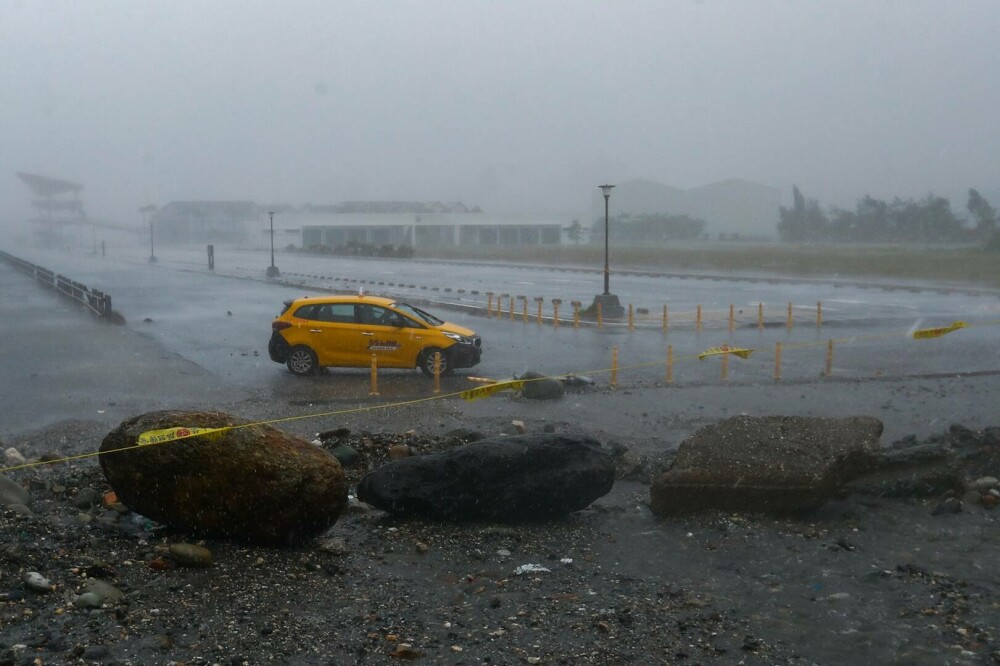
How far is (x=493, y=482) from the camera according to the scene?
29.8 feet

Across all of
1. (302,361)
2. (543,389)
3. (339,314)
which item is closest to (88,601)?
(543,389)

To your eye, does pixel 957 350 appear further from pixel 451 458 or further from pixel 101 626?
pixel 101 626

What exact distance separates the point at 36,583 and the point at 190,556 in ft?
3.50

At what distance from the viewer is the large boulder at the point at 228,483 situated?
7875mm

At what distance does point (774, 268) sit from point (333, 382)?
170 feet

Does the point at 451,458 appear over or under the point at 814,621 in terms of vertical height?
over

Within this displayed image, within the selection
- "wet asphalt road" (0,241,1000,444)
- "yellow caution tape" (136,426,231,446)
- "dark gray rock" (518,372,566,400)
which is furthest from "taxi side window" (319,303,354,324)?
"yellow caution tape" (136,426,231,446)

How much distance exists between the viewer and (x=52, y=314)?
3362cm

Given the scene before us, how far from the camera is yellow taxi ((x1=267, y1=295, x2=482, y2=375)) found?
18609mm

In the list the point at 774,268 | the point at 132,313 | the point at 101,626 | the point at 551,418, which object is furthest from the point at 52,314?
the point at 774,268

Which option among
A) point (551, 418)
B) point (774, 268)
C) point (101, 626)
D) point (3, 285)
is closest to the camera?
point (101, 626)

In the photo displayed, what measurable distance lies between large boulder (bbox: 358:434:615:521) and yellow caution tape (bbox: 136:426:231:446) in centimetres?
179

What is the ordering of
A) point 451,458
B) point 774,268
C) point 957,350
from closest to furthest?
point 451,458 < point 957,350 < point 774,268

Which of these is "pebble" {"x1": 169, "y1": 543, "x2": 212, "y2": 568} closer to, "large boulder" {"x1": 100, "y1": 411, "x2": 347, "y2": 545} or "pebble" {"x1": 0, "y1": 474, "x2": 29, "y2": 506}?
"large boulder" {"x1": 100, "y1": 411, "x2": 347, "y2": 545}
